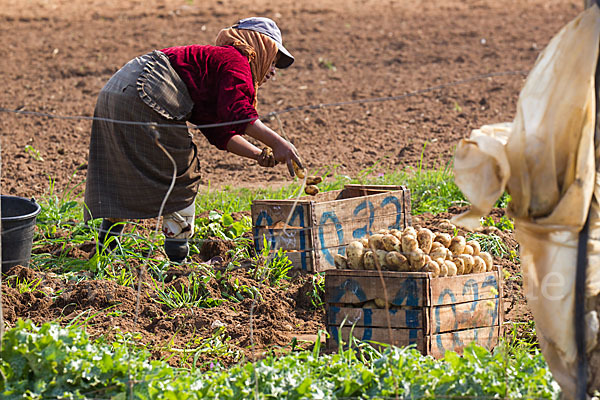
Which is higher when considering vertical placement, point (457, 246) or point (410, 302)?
point (457, 246)

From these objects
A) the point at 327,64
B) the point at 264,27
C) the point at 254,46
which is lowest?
the point at 327,64

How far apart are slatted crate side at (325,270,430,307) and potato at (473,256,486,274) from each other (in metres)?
0.40

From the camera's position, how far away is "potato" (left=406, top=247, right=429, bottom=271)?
3525mm

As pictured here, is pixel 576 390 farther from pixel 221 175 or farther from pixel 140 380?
pixel 221 175

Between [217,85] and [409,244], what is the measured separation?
1568mm

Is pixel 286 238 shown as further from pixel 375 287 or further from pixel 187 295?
pixel 375 287

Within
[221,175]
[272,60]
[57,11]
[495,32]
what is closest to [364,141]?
[221,175]

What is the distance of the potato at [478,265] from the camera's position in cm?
369

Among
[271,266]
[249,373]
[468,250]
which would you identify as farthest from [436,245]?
[249,373]

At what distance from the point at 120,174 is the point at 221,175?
246 cm

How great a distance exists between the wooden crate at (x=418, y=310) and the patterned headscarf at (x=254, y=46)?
4.78 ft

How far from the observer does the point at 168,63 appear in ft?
14.7

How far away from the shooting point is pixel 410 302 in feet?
11.3

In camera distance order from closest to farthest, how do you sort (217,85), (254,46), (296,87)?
(217,85)
(254,46)
(296,87)
